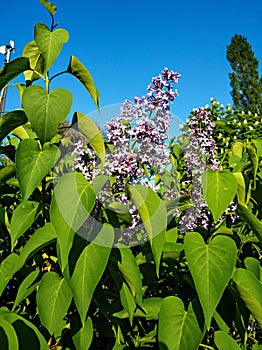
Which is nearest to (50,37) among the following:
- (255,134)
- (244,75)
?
(255,134)

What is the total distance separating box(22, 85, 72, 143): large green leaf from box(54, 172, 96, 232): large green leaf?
0.11 meters

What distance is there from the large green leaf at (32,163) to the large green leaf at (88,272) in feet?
0.60

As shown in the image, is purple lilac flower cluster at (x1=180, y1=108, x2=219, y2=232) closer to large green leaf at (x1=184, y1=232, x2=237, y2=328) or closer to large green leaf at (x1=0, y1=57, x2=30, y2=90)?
large green leaf at (x1=184, y1=232, x2=237, y2=328)

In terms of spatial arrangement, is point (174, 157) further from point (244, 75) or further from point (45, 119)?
point (244, 75)

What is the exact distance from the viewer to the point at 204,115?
5.87ft

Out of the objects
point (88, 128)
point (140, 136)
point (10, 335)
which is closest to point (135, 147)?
point (140, 136)

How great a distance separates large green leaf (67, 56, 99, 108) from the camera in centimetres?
115

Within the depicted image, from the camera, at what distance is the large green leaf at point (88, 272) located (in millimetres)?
941

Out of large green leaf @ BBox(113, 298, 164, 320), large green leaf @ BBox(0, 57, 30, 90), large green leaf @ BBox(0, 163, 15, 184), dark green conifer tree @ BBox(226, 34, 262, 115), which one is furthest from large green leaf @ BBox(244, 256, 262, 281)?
dark green conifer tree @ BBox(226, 34, 262, 115)

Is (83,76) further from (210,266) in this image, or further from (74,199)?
(210,266)

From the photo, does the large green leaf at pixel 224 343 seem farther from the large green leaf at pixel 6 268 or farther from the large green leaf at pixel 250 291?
the large green leaf at pixel 6 268

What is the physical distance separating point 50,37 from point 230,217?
2.60ft

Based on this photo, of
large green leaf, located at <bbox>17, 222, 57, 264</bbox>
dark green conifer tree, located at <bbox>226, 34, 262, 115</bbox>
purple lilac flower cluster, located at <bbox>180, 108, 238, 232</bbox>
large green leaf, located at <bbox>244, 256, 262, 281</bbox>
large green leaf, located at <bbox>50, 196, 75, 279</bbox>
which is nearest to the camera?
large green leaf, located at <bbox>50, 196, 75, 279</bbox>

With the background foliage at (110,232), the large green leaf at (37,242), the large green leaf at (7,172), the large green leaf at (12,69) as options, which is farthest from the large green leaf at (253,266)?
the large green leaf at (12,69)
